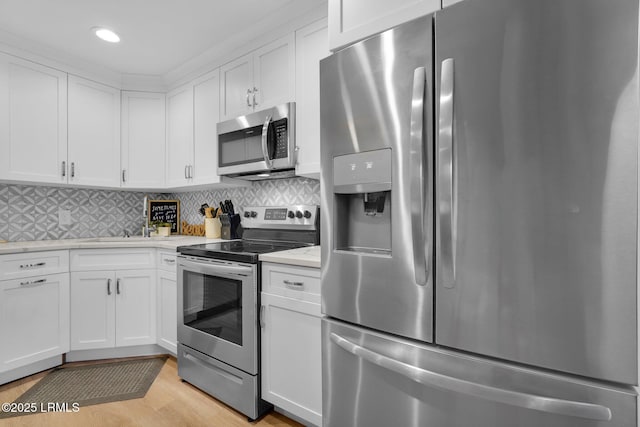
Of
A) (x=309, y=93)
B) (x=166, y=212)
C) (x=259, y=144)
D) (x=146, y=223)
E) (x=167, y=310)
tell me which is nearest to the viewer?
(x=309, y=93)

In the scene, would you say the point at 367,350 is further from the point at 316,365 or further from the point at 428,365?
the point at 316,365

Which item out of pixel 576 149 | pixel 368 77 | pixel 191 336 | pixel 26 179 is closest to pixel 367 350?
pixel 576 149

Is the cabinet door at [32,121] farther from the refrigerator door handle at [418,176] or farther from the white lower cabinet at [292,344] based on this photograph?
the refrigerator door handle at [418,176]

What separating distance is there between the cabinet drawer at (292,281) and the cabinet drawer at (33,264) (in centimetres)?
171

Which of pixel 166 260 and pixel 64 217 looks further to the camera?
pixel 64 217

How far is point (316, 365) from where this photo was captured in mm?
1545

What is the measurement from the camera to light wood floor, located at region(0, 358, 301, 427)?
1.75 meters

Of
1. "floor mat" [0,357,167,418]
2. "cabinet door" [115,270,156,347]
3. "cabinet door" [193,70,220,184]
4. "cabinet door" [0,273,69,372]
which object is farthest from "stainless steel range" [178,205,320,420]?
"cabinet door" [0,273,69,372]

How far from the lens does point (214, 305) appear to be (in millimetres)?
1958

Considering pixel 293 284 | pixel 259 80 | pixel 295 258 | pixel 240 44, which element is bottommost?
pixel 293 284

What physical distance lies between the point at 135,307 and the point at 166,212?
3.68 ft

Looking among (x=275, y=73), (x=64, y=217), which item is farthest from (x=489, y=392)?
(x=64, y=217)

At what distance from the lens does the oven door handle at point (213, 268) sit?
1.76 metres

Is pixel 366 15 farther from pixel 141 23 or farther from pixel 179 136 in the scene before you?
pixel 179 136
